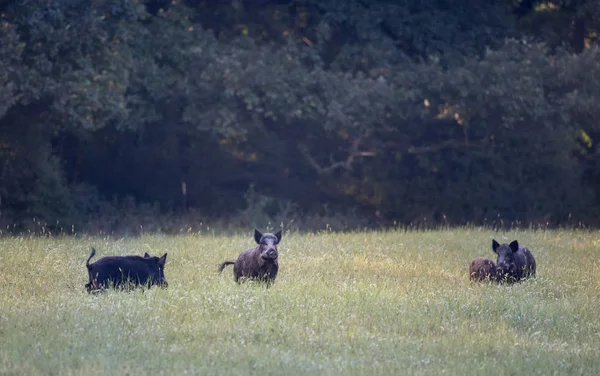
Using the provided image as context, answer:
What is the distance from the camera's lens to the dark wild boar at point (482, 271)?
13.7 m

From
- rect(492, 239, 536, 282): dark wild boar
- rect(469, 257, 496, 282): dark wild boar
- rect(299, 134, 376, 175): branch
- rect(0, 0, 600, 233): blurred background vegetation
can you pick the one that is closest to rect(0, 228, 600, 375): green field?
rect(469, 257, 496, 282): dark wild boar

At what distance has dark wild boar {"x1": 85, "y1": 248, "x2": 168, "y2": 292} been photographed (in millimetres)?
11438

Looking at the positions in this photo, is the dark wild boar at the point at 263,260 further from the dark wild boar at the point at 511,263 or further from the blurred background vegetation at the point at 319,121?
the blurred background vegetation at the point at 319,121

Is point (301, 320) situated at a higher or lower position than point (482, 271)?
lower

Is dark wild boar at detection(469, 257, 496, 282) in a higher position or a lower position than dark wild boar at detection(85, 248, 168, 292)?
higher

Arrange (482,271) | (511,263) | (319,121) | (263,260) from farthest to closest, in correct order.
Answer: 1. (319,121)
2. (482,271)
3. (511,263)
4. (263,260)

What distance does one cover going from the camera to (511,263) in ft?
44.7

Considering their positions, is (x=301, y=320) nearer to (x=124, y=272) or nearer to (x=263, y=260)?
(x=263, y=260)

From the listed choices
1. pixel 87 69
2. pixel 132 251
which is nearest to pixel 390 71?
pixel 87 69

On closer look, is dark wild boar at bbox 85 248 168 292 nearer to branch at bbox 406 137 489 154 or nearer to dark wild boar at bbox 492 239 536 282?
dark wild boar at bbox 492 239 536 282

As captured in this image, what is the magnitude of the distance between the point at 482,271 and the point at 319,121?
46.8 feet

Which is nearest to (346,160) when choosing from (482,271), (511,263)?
(482,271)

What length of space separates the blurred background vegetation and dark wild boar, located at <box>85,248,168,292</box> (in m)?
11.5

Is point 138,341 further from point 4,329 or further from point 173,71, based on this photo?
point 173,71
